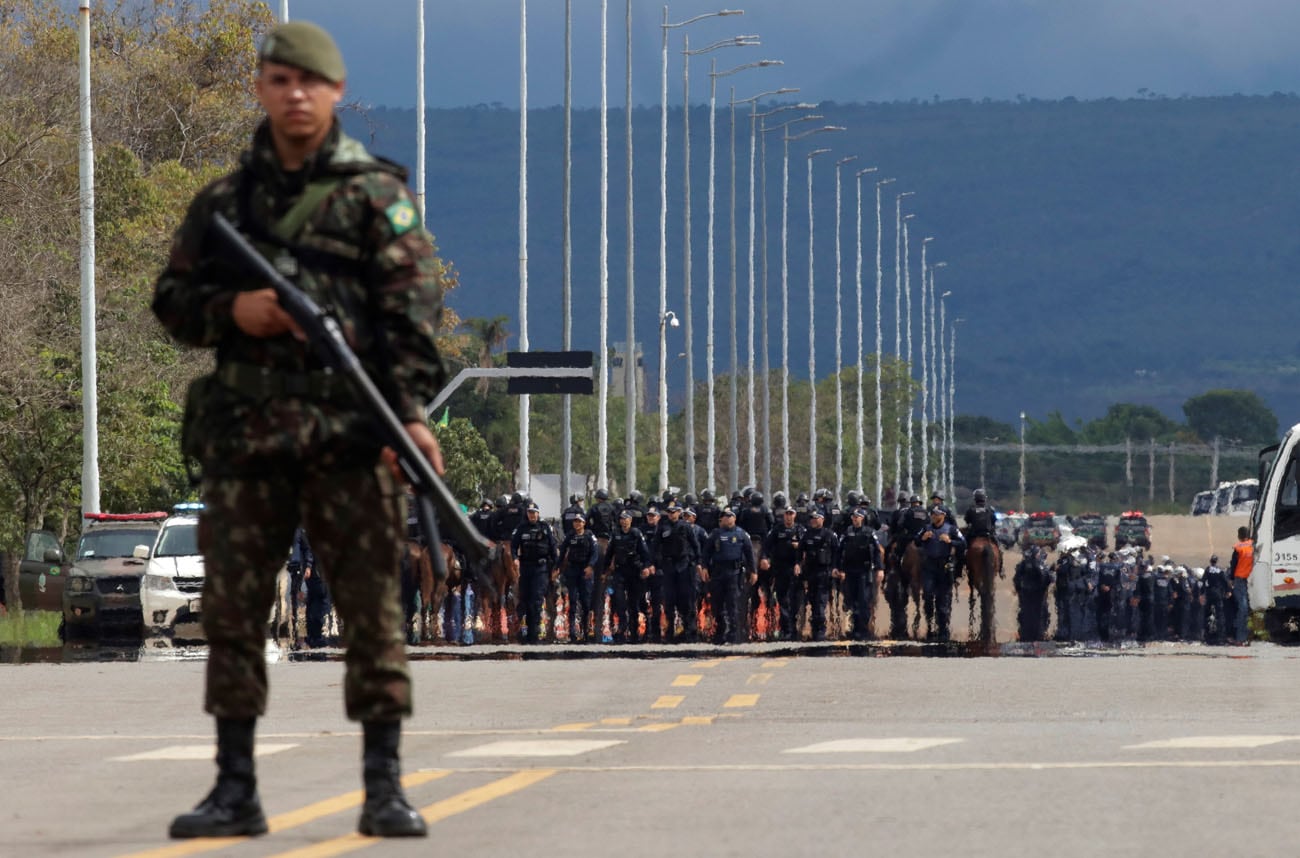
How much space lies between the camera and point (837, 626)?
3819 cm

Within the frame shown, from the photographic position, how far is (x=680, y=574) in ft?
118

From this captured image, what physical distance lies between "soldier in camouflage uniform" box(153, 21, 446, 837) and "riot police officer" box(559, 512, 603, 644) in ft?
91.8

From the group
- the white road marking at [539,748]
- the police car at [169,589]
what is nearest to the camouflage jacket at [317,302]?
the white road marking at [539,748]

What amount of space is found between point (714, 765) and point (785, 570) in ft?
86.4

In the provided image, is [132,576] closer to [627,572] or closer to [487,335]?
[627,572]

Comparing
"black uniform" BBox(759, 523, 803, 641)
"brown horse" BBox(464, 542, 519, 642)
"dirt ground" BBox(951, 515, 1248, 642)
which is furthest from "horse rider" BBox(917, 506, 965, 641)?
"dirt ground" BBox(951, 515, 1248, 642)

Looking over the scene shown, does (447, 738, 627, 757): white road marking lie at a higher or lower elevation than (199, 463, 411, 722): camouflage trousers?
lower

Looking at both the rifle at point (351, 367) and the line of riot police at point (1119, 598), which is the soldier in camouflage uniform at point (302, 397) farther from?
the line of riot police at point (1119, 598)

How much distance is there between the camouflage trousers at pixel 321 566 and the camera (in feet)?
25.4

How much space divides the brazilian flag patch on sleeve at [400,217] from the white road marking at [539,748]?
4334 mm

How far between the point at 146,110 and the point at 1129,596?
28139 millimetres

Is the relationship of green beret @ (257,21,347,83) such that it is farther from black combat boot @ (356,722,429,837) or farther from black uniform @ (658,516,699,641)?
black uniform @ (658,516,699,641)

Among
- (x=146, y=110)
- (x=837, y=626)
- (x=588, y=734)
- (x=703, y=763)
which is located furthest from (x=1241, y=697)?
(x=146, y=110)

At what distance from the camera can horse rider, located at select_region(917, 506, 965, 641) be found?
36.2m
